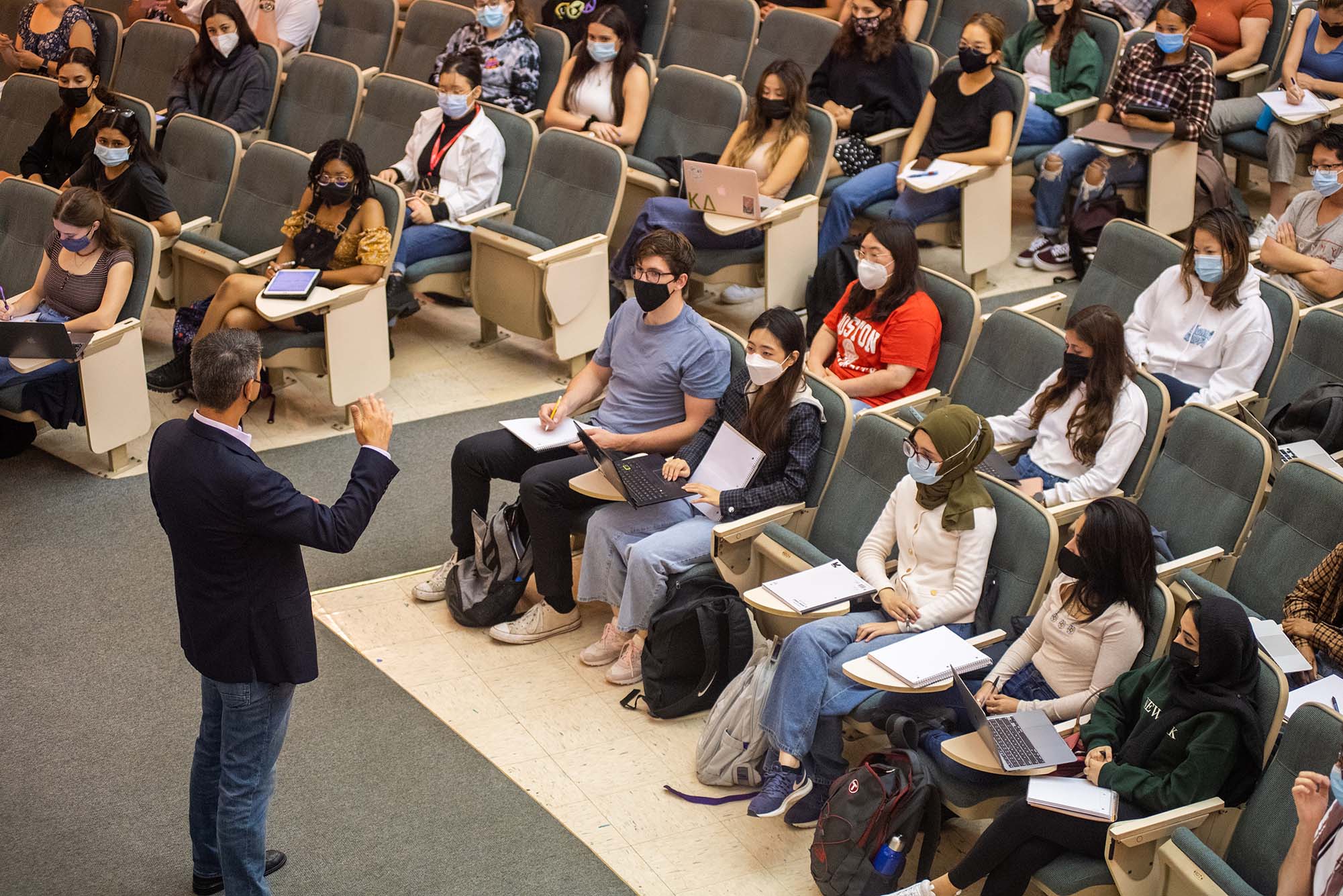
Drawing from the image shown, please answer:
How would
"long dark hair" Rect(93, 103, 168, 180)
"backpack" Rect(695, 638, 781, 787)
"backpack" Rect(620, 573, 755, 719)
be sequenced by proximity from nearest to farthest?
"backpack" Rect(695, 638, 781, 787) → "backpack" Rect(620, 573, 755, 719) → "long dark hair" Rect(93, 103, 168, 180)

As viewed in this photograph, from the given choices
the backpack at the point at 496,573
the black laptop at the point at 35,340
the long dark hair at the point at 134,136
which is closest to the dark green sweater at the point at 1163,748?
the backpack at the point at 496,573

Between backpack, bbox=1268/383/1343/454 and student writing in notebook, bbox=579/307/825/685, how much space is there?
141 centimetres

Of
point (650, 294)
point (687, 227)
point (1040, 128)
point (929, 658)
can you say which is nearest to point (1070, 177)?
point (1040, 128)

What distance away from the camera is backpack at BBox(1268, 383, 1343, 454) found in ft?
14.6

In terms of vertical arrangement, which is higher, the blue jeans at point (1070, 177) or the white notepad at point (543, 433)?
the blue jeans at point (1070, 177)

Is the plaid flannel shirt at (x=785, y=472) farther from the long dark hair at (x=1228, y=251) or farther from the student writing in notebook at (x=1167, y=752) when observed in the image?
the long dark hair at (x=1228, y=251)

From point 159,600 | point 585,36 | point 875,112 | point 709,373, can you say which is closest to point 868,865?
point 709,373

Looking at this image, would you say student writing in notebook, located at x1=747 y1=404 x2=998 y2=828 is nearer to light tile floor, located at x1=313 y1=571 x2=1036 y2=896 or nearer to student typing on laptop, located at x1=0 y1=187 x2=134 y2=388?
light tile floor, located at x1=313 y1=571 x2=1036 y2=896

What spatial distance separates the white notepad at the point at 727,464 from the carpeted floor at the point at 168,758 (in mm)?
1055

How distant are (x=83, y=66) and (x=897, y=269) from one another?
4.27 metres

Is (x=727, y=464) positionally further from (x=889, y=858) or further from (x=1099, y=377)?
(x=889, y=858)

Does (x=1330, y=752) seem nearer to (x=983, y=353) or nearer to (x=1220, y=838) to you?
(x=1220, y=838)

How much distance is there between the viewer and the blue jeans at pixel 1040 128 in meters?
6.91

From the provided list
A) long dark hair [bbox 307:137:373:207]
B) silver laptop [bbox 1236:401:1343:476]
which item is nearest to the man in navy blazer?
silver laptop [bbox 1236:401:1343:476]
